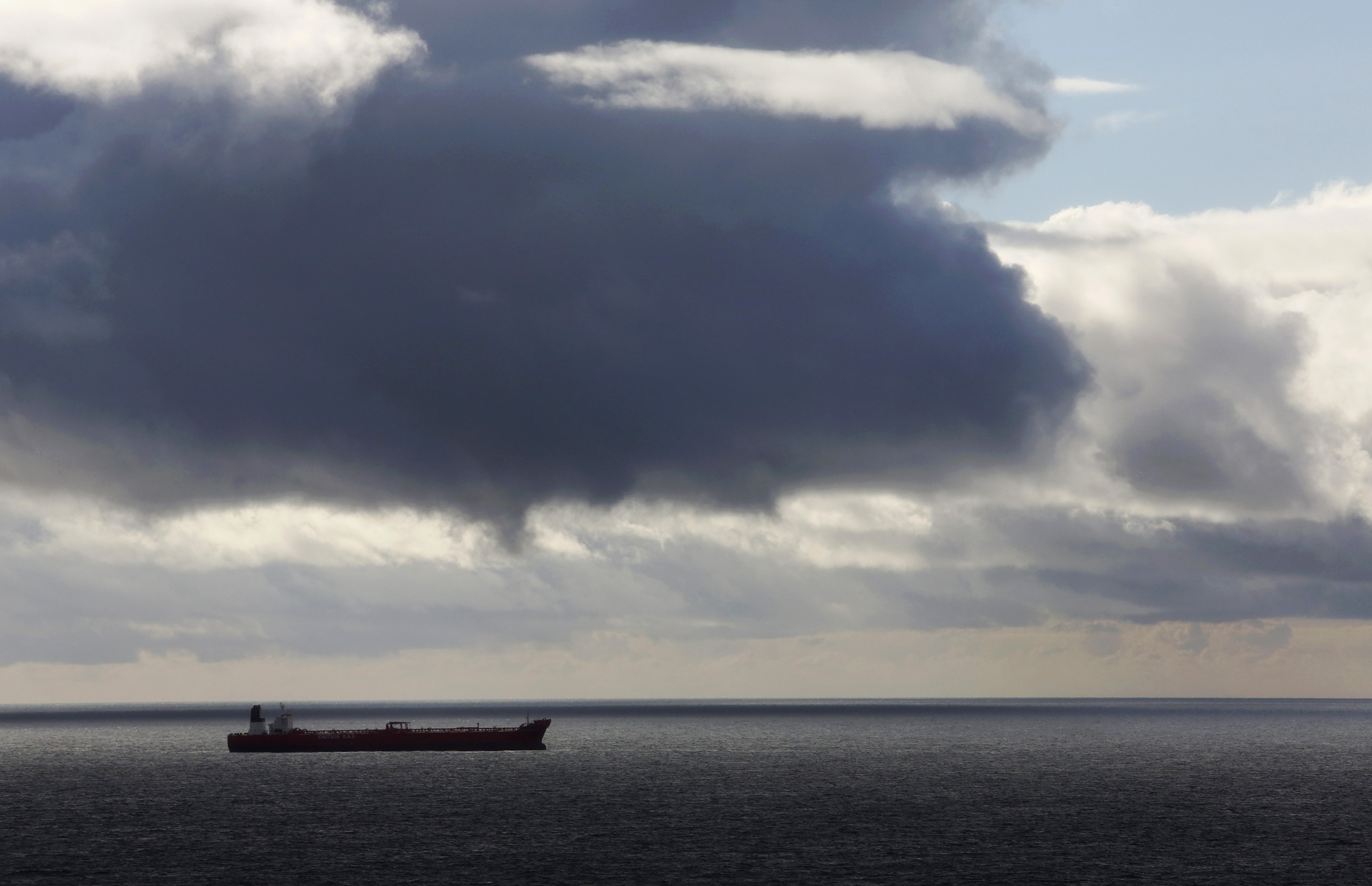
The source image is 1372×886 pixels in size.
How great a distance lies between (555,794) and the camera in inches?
6201

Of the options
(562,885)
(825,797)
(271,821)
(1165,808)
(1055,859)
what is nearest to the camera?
(562,885)

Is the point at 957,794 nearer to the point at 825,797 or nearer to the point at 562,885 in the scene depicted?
the point at 825,797

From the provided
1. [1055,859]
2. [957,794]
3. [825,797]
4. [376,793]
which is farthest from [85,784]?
[1055,859]

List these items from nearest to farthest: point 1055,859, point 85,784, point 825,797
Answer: point 1055,859, point 825,797, point 85,784

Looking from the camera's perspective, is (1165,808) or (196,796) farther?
(196,796)

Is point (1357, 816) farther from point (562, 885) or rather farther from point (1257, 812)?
point (562, 885)

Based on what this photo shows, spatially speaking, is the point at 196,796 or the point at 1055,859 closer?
the point at 1055,859

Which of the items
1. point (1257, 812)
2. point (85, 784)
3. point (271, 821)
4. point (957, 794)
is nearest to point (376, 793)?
point (271, 821)

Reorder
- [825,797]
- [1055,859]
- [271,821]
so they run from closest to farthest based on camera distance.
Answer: [1055,859], [271,821], [825,797]

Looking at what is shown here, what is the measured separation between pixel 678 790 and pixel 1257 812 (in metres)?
64.2

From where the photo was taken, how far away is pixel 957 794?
158625 millimetres

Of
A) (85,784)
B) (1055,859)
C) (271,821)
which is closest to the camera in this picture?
(1055,859)

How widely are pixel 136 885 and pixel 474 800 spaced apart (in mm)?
60598

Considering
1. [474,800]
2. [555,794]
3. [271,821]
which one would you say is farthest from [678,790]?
[271,821]
